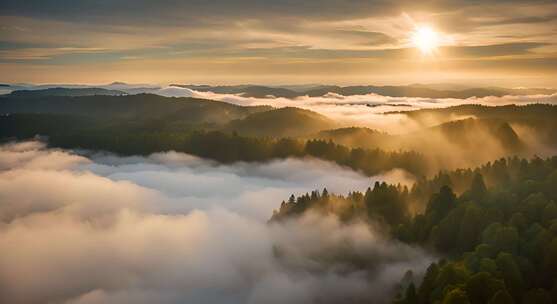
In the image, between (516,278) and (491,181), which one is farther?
(491,181)

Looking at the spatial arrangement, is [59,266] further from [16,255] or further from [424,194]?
[424,194]

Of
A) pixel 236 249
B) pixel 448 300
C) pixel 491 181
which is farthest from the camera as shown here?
pixel 236 249

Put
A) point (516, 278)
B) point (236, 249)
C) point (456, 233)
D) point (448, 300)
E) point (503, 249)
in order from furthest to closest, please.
Result: point (236, 249) → point (456, 233) → point (503, 249) → point (516, 278) → point (448, 300)

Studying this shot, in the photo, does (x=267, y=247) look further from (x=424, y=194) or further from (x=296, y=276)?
(x=424, y=194)

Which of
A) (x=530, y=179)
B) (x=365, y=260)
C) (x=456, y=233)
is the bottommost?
(x=365, y=260)

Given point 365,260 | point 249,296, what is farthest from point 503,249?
point 249,296

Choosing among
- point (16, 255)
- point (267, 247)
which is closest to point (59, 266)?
point (16, 255)

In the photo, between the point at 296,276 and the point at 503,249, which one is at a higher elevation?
the point at 503,249
